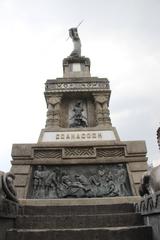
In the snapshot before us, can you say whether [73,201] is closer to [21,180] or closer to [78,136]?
[21,180]

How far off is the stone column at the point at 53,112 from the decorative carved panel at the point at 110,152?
9.58 ft

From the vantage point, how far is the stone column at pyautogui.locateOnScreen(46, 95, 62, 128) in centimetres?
1168

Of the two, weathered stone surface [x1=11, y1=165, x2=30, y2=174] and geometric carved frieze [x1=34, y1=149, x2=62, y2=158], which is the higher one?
geometric carved frieze [x1=34, y1=149, x2=62, y2=158]

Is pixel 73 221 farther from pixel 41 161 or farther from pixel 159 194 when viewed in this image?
pixel 41 161

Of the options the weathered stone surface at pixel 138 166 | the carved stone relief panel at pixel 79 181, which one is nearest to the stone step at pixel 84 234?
the carved stone relief panel at pixel 79 181

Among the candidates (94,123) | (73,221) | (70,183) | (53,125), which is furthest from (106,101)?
(73,221)

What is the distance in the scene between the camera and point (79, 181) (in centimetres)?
870

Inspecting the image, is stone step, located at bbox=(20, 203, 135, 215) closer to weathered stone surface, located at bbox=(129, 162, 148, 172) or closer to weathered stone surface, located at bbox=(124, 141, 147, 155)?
weathered stone surface, located at bbox=(129, 162, 148, 172)

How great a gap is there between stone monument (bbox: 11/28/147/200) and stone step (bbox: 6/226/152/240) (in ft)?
13.0

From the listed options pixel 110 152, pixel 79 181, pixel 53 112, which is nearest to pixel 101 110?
pixel 53 112

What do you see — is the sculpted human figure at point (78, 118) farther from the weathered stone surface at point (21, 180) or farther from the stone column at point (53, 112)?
the weathered stone surface at point (21, 180)

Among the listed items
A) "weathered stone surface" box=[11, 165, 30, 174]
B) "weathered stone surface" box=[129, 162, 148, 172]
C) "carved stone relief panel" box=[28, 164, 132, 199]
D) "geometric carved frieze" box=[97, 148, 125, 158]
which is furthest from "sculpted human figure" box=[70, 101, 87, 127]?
"weathered stone surface" box=[11, 165, 30, 174]

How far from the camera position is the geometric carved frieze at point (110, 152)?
951 centimetres

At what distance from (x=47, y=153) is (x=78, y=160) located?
1.21 m
